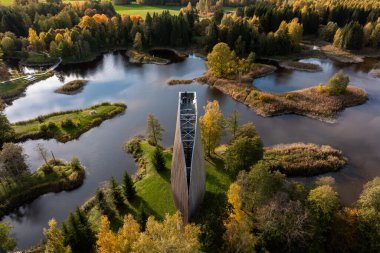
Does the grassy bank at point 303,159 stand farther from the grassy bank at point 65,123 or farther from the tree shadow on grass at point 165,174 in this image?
the grassy bank at point 65,123

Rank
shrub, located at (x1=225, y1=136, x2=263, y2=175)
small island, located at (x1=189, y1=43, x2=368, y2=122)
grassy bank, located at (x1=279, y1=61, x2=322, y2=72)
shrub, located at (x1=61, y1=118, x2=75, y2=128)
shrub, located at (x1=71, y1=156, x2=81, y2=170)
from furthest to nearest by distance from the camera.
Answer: grassy bank, located at (x1=279, y1=61, x2=322, y2=72) → small island, located at (x1=189, y1=43, x2=368, y2=122) → shrub, located at (x1=61, y1=118, x2=75, y2=128) → shrub, located at (x1=71, y1=156, x2=81, y2=170) → shrub, located at (x1=225, y1=136, x2=263, y2=175)

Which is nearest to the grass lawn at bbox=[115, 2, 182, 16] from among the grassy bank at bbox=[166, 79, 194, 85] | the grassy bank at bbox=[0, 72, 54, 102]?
the grassy bank at bbox=[0, 72, 54, 102]

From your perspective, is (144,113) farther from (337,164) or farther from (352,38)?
(352,38)

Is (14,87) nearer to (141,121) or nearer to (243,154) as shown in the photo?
(141,121)

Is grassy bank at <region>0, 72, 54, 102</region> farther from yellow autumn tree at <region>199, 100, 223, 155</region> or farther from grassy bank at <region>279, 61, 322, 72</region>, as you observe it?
grassy bank at <region>279, 61, 322, 72</region>

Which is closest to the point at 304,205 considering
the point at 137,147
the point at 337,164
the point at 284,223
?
the point at 284,223

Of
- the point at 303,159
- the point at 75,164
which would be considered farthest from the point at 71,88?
the point at 303,159

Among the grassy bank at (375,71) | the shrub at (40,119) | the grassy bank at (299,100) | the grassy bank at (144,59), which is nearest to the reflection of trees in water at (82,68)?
the grassy bank at (144,59)
